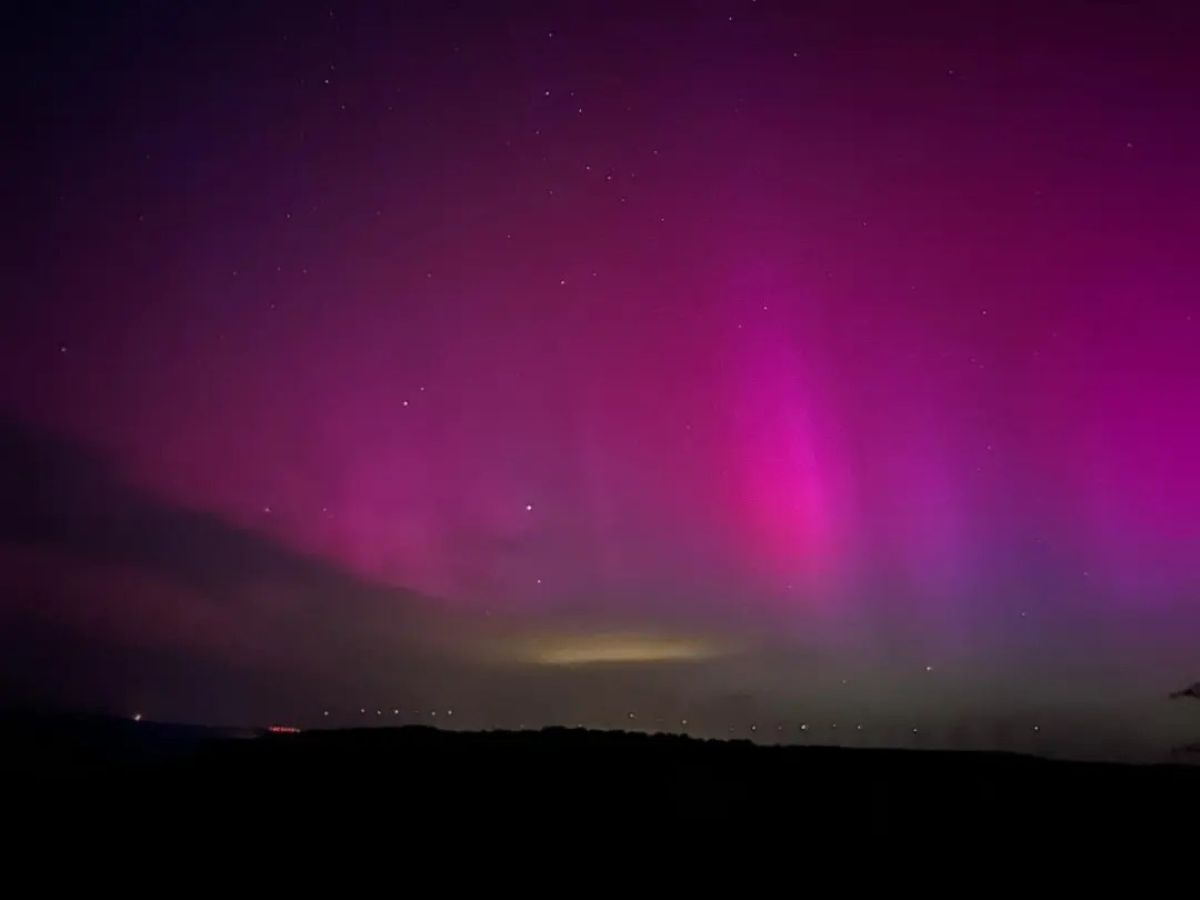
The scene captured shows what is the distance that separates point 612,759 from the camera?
22.5m

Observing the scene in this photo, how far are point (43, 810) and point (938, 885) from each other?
16.3 meters

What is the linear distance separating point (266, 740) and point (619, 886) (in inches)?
566

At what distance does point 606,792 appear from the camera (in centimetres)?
1978

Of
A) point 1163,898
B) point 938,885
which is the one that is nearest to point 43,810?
point 938,885

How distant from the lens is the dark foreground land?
17.9 meters

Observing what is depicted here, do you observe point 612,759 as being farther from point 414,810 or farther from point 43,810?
point 43,810

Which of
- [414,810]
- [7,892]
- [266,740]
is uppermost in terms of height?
[266,740]

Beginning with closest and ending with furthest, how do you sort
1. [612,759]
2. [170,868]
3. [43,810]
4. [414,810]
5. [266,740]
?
1. [170,868]
2. [414,810]
3. [43,810]
4. [612,759]
5. [266,740]

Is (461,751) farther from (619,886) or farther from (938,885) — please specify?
(938,885)

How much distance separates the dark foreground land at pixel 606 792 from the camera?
703 inches

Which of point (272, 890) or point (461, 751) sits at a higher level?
point (461, 751)

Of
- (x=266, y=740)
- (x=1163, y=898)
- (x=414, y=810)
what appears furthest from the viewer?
(x=266, y=740)

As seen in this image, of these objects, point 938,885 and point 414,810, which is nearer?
point 938,885

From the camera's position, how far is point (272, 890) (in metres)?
14.7
